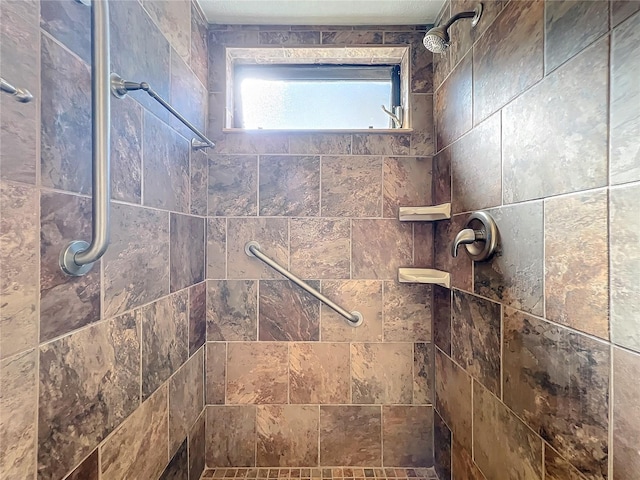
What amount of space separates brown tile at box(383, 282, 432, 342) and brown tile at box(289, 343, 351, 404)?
8.9 inches

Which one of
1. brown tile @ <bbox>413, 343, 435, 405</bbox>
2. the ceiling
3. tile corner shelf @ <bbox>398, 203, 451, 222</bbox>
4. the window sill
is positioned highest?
the ceiling

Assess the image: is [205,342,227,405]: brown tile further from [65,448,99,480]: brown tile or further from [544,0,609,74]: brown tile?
[544,0,609,74]: brown tile

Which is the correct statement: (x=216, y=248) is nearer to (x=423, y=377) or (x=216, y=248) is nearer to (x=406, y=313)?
(x=406, y=313)

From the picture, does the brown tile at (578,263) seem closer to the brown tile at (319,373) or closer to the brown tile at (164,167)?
the brown tile at (319,373)

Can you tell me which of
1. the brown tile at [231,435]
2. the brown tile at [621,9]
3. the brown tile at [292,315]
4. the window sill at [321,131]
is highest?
the window sill at [321,131]

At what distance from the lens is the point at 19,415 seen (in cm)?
50

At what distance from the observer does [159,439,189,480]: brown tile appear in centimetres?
100

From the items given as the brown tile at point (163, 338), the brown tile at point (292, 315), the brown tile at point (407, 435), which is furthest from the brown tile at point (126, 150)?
the brown tile at point (407, 435)

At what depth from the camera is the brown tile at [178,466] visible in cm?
100

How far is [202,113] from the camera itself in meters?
1.29

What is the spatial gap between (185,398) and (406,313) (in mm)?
957

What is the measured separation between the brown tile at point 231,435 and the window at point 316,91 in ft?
4.33

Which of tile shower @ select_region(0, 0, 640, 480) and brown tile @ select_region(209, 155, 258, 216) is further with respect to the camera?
brown tile @ select_region(209, 155, 258, 216)

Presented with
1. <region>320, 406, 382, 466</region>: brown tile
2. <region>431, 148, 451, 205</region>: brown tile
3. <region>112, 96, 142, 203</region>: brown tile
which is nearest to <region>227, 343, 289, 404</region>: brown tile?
<region>320, 406, 382, 466</region>: brown tile
